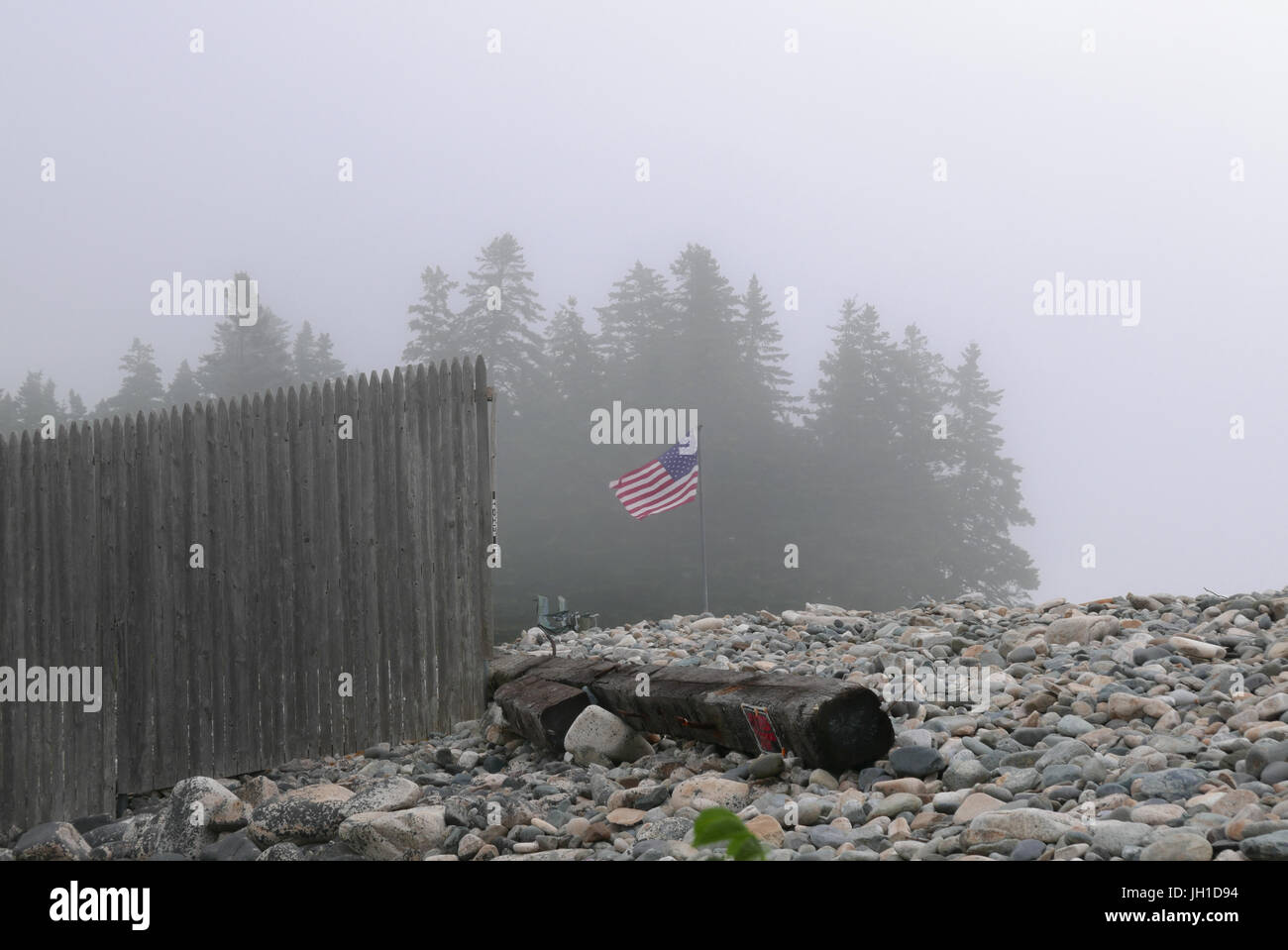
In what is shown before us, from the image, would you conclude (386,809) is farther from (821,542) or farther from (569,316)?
(569,316)

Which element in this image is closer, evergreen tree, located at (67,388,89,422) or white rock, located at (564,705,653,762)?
white rock, located at (564,705,653,762)

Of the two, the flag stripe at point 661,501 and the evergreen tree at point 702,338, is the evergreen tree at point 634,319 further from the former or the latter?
the flag stripe at point 661,501

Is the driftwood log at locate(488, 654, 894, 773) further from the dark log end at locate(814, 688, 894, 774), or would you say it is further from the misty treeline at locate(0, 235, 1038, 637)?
the misty treeline at locate(0, 235, 1038, 637)

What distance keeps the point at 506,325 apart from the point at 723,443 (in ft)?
30.9

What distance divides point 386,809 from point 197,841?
0.91 m

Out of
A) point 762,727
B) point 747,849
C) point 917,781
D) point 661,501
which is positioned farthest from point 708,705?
point 661,501

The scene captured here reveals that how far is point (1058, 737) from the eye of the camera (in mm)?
4191

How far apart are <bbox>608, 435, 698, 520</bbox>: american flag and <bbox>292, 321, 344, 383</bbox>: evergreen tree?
32368 millimetres

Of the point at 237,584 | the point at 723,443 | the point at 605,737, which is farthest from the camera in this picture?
the point at 723,443

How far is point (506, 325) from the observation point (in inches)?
1455

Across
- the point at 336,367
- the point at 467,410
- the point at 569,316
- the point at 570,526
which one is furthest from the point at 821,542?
the point at 467,410

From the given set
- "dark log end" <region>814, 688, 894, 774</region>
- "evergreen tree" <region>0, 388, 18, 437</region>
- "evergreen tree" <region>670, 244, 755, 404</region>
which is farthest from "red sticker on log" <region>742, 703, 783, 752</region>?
"evergreen tree" <region>0, 388, 18, 437</region>

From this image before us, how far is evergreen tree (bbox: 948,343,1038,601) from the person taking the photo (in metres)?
36.3

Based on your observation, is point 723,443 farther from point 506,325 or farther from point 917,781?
point 917,781
